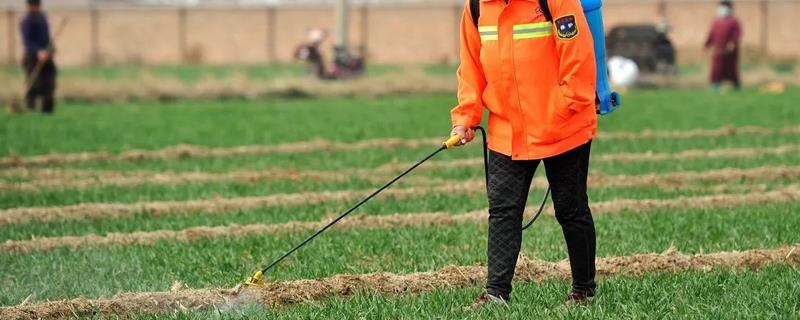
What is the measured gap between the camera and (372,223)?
32.8ft

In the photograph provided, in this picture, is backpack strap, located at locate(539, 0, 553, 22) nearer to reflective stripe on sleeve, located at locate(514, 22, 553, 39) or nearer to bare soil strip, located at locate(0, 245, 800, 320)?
reflective stripe on sleeve, located at locate(514, 22, 553, 39)

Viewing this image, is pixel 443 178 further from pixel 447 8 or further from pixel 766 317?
pixel 447 8

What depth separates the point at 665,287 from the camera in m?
6.90

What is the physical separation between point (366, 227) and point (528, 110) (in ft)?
11.9

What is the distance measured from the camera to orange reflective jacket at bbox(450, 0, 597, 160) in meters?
6.26

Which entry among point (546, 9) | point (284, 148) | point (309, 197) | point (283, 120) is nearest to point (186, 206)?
point (309, 197)

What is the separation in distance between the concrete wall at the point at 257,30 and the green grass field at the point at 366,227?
118 feet

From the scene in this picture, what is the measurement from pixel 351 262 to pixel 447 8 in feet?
165

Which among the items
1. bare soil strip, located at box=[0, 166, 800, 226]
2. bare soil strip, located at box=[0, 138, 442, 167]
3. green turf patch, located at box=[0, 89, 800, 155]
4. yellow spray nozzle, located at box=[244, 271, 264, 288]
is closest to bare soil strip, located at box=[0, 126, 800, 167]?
bare soil strip, located at box=[0, 138, 442, 167]

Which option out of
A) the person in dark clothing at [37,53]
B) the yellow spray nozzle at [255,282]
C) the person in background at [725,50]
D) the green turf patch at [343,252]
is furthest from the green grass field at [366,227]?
the person in background at [725,50]

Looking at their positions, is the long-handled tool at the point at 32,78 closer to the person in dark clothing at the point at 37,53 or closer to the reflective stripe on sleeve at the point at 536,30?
the person in dark clothing at the point at 37,53

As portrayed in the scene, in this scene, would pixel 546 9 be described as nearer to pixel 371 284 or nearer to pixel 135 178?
pixel 371 284

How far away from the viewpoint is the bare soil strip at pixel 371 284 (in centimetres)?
676

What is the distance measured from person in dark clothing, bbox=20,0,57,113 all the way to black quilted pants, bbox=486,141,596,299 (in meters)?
18.3
